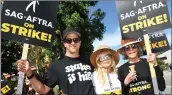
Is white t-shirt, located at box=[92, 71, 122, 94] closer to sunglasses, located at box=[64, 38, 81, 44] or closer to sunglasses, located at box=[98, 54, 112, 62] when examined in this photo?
sunglasses, located at box=[98, 54, 112, 62]

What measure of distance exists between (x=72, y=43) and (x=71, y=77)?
1.25 feet

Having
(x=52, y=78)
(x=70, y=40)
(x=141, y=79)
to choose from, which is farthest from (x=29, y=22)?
(x=141, y=79)

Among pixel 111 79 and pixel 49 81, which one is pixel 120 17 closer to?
pixel 111 79

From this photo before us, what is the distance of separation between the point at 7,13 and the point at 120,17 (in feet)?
4.64

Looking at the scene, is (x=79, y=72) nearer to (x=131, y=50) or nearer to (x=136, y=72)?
(x=136, y=72)

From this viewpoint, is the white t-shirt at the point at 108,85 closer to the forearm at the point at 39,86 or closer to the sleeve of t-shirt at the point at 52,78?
the sleeve of t-shirt at the point at 52,78

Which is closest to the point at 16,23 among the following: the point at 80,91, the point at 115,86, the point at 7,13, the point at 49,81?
the point at 7,13

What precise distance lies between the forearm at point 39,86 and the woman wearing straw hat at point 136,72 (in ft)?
2.97

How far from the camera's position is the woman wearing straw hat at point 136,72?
4453 millimetres

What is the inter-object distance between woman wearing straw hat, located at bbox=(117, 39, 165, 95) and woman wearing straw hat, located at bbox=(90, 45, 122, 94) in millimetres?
114

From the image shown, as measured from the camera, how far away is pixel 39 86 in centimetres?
409

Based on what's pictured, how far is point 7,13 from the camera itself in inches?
169

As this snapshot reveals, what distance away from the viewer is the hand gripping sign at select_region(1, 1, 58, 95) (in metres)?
4.30

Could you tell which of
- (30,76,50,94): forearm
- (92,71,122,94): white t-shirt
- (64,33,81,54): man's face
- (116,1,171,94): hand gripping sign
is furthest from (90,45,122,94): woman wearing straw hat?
(30,76,50,94): forearm
